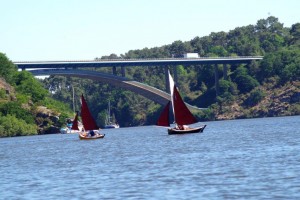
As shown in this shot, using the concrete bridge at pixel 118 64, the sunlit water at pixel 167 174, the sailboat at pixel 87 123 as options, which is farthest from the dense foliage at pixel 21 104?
the sunlit water at pixel 167 174

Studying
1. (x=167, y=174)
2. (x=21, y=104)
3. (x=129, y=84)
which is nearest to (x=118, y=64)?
(x=129, y=84)

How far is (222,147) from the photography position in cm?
5778

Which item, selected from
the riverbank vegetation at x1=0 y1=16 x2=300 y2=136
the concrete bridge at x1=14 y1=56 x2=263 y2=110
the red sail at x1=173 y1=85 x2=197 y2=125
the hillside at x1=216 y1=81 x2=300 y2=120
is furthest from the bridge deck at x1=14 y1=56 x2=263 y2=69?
the red sail at x1=173 y1=85 x2=197 y2=125

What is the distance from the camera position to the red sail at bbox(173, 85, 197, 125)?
80312 millimetres

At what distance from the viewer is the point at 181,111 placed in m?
80.4

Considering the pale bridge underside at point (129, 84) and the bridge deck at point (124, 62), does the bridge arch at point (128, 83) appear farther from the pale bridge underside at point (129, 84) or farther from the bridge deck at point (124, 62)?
the bridge deck at point (124, 62)

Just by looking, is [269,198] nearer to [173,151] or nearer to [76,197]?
[76,197]

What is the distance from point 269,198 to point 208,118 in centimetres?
13800

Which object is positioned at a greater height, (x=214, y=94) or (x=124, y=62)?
(x=124, y=62)

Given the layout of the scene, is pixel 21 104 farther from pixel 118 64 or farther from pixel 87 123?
pixel 87 123

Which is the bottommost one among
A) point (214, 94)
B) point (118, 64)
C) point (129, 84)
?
point (214, 94)

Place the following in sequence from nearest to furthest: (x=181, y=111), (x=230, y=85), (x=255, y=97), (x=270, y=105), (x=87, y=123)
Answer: (x=181, y=111), (x=87, y=123), (x=270, y=105), (x=255, y=97), (x=230, y=85)

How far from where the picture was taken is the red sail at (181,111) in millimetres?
80312

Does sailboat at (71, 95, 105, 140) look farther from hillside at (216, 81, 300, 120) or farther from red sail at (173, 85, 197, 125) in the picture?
hillside at (216, 81, 300, 120)
